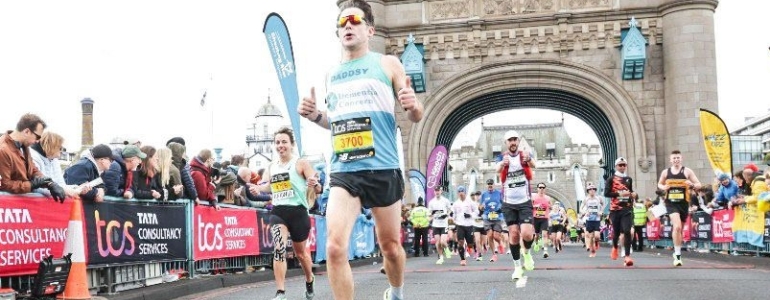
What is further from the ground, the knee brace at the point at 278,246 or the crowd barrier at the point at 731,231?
the knee brace at the point at 278,246

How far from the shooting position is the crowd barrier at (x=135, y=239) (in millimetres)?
7648

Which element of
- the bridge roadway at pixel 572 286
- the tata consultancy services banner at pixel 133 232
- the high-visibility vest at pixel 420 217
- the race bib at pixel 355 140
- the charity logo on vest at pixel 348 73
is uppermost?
the charity logo on vest at pixel 348 73

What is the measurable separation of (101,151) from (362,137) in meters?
4.73

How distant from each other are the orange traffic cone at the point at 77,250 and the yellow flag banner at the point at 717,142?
50.5 ft

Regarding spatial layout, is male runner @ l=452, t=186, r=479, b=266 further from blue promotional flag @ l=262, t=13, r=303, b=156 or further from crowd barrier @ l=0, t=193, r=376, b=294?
crowd barrier @ l=0, t=193, r=376, b=294

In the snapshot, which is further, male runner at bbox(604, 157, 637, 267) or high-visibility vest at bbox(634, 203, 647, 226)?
high-visibility vest at bbox(634, 203, 647, 226)

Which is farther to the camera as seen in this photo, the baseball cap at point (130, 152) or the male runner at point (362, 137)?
the baseball cap at point (130, 152)

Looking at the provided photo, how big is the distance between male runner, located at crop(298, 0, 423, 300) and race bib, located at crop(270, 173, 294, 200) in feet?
10.3

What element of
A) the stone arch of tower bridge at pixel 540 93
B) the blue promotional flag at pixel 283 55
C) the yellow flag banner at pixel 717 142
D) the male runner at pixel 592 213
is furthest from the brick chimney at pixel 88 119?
the yellow flag banner at pixel 717 142

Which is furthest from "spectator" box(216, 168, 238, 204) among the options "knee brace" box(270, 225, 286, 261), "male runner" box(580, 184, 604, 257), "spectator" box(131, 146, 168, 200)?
"male runner" box(580, 184, 604, 257)

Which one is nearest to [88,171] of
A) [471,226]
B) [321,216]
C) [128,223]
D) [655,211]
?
[128,223]

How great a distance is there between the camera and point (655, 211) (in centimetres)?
2102

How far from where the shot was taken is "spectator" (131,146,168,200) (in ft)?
32.9

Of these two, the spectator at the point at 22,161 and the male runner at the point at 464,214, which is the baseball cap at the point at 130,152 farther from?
the male runner at the point at 464,214
